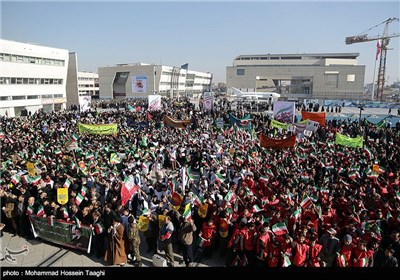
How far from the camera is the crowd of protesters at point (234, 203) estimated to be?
19.8 feet

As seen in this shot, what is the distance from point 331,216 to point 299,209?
2.59 ft

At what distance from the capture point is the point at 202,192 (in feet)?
29.5

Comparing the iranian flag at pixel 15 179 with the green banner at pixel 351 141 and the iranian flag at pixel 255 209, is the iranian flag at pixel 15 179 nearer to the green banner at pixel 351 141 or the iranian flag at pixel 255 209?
the iranian flag at pixel 255 209

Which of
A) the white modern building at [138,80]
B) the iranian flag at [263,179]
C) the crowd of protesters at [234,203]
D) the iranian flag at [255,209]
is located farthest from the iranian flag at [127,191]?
the white modern building at [138,80]

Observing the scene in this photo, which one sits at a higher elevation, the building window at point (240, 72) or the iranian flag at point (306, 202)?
the building window at point (240, 72)

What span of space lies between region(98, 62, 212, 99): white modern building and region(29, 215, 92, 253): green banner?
2639 inches

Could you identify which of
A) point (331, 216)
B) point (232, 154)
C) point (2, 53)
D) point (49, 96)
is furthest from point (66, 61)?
point (331, 216)

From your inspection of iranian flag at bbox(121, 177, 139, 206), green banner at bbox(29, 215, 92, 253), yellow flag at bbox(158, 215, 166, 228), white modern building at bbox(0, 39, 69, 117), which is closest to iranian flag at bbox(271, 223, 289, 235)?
A: yellow flag at bbox(158, 215, 166, 228)

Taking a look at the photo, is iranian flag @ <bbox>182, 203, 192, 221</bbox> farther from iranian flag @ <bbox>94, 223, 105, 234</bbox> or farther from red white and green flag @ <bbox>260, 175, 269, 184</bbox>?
red white and green flag @ <bbox>260, 175, 269, 184</bbox>

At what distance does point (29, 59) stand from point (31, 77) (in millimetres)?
2393

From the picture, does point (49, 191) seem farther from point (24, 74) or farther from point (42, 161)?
point (24, 74)

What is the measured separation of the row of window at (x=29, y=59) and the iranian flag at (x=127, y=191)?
35.1 meters

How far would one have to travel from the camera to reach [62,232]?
743 centimetres

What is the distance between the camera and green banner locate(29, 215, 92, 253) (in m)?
7.19
